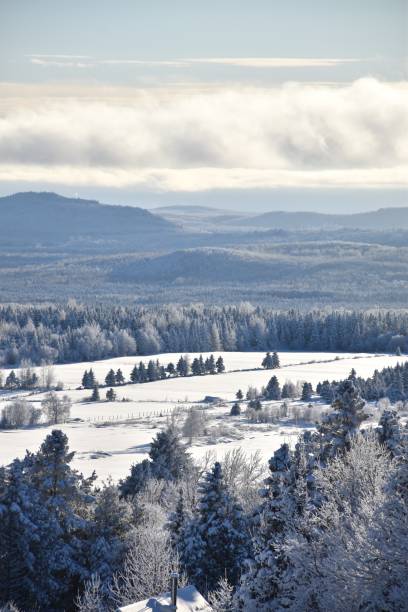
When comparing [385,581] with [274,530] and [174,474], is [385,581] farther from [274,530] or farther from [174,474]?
[174,474]

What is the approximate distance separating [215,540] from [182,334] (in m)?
A: 126

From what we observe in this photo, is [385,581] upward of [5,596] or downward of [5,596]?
upward

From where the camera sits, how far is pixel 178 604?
24.8 m

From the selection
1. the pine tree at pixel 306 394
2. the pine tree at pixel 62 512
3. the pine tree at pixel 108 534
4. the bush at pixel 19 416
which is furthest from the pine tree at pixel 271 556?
the pine tree at pixel 306 394

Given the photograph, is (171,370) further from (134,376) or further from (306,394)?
(306,394)

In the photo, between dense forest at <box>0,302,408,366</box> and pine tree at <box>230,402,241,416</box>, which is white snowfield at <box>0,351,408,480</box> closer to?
pine tree at <box>230,402,241,416</box>

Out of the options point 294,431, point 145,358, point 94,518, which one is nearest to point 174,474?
point 94,518

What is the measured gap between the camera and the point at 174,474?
48.5 m

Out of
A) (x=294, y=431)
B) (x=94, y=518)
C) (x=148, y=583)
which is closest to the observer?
(x=148, y=583)

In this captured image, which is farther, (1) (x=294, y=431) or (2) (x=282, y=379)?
(2) (x=282, y=379)

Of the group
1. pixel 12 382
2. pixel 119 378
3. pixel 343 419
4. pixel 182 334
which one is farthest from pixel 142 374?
pixel 343 419

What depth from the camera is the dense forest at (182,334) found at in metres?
149

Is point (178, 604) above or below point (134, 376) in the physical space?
above

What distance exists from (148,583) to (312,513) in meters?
5.57
